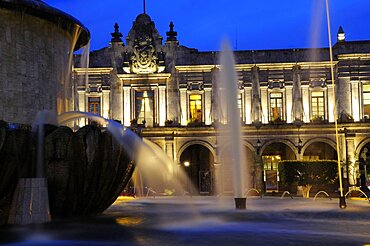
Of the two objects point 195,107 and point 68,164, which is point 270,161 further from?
point 68,164

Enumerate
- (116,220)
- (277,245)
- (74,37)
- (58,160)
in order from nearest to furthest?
1. (277,245)
2. (58,160)
3. (116,220)
4. (74,37)

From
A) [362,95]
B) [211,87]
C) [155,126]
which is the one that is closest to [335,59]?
[362,95]

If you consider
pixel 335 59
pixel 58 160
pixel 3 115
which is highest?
pixel 335 59

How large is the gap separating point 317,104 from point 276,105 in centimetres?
306

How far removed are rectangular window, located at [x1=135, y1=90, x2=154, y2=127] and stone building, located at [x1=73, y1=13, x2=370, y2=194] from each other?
0.08m

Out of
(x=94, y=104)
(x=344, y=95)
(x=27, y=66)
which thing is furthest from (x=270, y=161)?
(x=27, y=66)

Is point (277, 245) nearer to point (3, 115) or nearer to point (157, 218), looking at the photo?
point (157, 218)

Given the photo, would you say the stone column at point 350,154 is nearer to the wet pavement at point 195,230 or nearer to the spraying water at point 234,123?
the spraying water at point 234,123

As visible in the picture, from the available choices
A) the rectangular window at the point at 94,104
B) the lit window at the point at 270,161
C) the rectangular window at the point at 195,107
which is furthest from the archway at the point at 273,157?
the rectangular window at the point at 94,104

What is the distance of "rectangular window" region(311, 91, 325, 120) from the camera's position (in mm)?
40438

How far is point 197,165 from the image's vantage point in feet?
138

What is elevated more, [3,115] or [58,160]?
[3,115]

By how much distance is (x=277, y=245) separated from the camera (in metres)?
8.96

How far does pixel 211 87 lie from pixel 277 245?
3236cm
